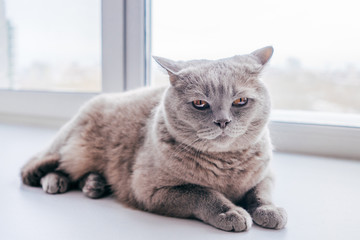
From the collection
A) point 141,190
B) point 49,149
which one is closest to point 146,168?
point 141,190

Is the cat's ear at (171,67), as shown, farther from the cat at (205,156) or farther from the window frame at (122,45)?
the window frame at (122,45)

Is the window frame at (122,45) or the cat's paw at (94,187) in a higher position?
the window frame at (122,45)

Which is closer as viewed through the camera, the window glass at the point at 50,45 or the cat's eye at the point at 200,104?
the cat's eye at the point at 200,104

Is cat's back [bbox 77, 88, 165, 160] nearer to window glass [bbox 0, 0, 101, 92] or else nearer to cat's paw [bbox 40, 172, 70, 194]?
cat's paw [bbox 40, 172, 70, 194]

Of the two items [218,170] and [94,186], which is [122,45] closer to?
[94,186]

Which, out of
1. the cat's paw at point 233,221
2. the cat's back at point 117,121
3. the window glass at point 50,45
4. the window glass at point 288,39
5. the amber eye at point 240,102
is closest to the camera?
the cat's paw at point 233,221

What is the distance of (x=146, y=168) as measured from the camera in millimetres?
1077

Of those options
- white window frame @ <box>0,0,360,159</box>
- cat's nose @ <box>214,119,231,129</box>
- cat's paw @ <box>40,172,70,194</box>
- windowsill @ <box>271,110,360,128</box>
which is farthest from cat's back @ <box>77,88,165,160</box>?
windowsill @ <box>271,110,360,128</box>

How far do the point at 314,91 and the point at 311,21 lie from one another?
36 centimetres

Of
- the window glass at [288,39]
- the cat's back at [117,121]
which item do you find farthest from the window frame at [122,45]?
the cat's back at [117,121]

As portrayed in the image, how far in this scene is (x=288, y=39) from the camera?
162 cm

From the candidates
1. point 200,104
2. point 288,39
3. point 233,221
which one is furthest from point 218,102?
point 288,39

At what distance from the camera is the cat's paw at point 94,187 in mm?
1132

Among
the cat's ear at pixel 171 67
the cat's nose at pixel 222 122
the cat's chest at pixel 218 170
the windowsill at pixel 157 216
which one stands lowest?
the windowsill at pixel 157 216
